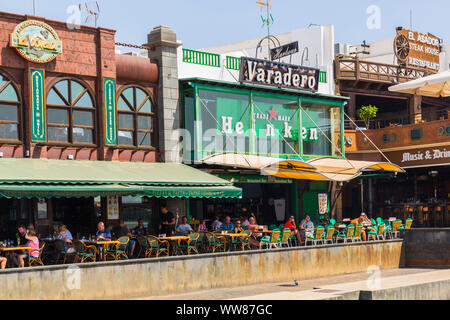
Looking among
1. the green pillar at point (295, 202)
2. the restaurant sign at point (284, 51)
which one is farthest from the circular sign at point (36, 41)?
the green pillar at point (295, 202)

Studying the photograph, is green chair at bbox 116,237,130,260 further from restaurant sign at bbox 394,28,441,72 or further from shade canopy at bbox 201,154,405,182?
restaurant sign at bbox 394,28,441,72

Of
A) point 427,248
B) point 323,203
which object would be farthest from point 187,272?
point 323,203

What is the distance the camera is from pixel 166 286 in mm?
17391

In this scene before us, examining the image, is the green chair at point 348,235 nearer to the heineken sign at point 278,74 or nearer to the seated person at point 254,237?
the seated person at point 254,237

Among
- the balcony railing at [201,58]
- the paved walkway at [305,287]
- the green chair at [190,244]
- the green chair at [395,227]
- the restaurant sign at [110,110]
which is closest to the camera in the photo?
the paved walkway at [305,287]

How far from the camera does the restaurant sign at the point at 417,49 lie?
3559 centimetres

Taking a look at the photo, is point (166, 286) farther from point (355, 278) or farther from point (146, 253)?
point (355, 278)

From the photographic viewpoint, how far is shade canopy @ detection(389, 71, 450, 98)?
88.9ft

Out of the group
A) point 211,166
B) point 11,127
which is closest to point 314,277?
point 211,166

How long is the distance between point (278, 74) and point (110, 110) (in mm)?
7460

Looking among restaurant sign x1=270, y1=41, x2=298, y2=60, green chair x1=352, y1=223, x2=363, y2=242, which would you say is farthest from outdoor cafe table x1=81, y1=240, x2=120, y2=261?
restaurant sign x1=270, y1=41, x2=298, y2=60

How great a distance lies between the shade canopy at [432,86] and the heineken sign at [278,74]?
325 cm

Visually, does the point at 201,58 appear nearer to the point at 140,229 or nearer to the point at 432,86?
the point at 140,229

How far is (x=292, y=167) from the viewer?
2467cm
